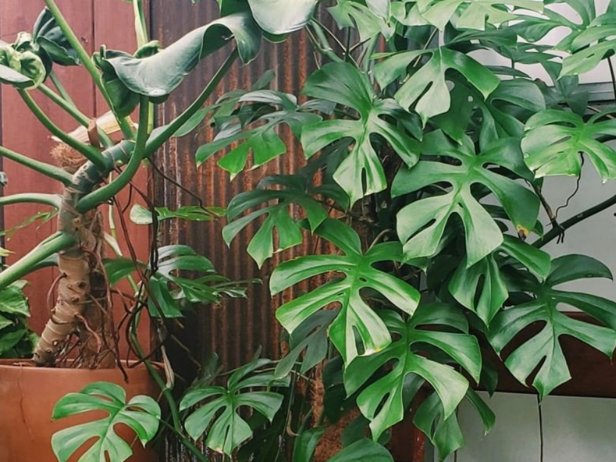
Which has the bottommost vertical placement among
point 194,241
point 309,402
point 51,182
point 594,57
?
point 309,402

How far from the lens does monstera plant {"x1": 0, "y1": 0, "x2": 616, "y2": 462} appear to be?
65cm

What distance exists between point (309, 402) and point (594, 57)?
28.2 inches

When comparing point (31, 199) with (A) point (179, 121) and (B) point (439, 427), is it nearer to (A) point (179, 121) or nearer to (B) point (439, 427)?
(A) point (179, 121)

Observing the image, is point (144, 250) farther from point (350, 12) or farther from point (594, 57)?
point (594, 57)

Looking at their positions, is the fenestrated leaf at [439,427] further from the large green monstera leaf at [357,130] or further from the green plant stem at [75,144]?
the green plant stem at [75,144]

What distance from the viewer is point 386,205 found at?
918 mm

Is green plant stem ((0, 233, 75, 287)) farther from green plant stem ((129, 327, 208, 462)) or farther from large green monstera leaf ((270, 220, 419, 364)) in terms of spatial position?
large green monstera leaf ((270, 220, 419, 364))

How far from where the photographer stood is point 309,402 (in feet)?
3.58

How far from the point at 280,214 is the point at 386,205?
20 centimetres

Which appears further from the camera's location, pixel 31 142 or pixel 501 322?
pixel 31 142

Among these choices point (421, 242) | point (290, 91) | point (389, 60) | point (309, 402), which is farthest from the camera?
point (290, 91)

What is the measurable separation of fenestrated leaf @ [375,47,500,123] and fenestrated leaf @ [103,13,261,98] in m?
0.19

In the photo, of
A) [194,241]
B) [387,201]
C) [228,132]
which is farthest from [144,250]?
[387,201]

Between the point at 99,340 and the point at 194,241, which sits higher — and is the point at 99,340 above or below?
below
